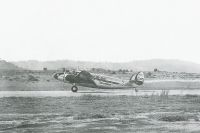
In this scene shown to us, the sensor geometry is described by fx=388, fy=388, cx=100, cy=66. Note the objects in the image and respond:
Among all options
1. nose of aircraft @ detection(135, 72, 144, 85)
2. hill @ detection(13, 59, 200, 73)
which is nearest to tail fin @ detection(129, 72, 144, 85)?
nose of aircraft @ detection(135, 72, 144, 85)

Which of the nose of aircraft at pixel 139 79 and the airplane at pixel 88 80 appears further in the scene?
the nose of aircraft at pixel 139 79

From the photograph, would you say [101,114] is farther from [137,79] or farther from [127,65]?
[127,65]

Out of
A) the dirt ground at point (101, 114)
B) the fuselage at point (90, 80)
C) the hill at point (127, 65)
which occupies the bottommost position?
the dirt ground at point (101, 114)

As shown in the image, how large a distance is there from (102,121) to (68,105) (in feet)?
19.3

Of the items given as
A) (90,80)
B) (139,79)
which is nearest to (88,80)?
(90,80)

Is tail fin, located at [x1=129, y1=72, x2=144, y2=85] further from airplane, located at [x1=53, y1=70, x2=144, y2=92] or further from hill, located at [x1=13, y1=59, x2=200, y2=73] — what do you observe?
hill, located at [x1=13, y1=59, x2=200, y2=73]

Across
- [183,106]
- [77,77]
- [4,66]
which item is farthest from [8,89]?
[183,106]

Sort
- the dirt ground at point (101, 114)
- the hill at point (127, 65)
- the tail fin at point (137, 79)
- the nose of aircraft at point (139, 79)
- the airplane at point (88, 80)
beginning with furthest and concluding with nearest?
1. the hill at point (127, 65)
2. the nose of aircraft at point (139, 79)
3. the tail fin at point (137, 79)
4. the airplane at point (88, 80)
5. the dirt ground at point (101, 114)

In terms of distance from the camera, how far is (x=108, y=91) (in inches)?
1351

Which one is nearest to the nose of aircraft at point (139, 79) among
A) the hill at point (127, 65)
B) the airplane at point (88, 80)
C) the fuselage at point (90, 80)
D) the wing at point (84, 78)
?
the airplane at point (88, 80)

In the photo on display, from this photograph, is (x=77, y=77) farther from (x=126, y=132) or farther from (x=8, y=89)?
(x=126, y=132)

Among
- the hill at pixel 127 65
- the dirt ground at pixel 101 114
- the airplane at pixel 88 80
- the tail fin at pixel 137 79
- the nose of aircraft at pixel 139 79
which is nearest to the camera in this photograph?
the dirt ground at pixel 101 114

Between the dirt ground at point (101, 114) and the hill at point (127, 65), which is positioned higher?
the hill at point (127, 65)

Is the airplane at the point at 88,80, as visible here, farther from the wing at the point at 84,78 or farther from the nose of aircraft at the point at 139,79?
the nose of aircraft at the point at 139,79
